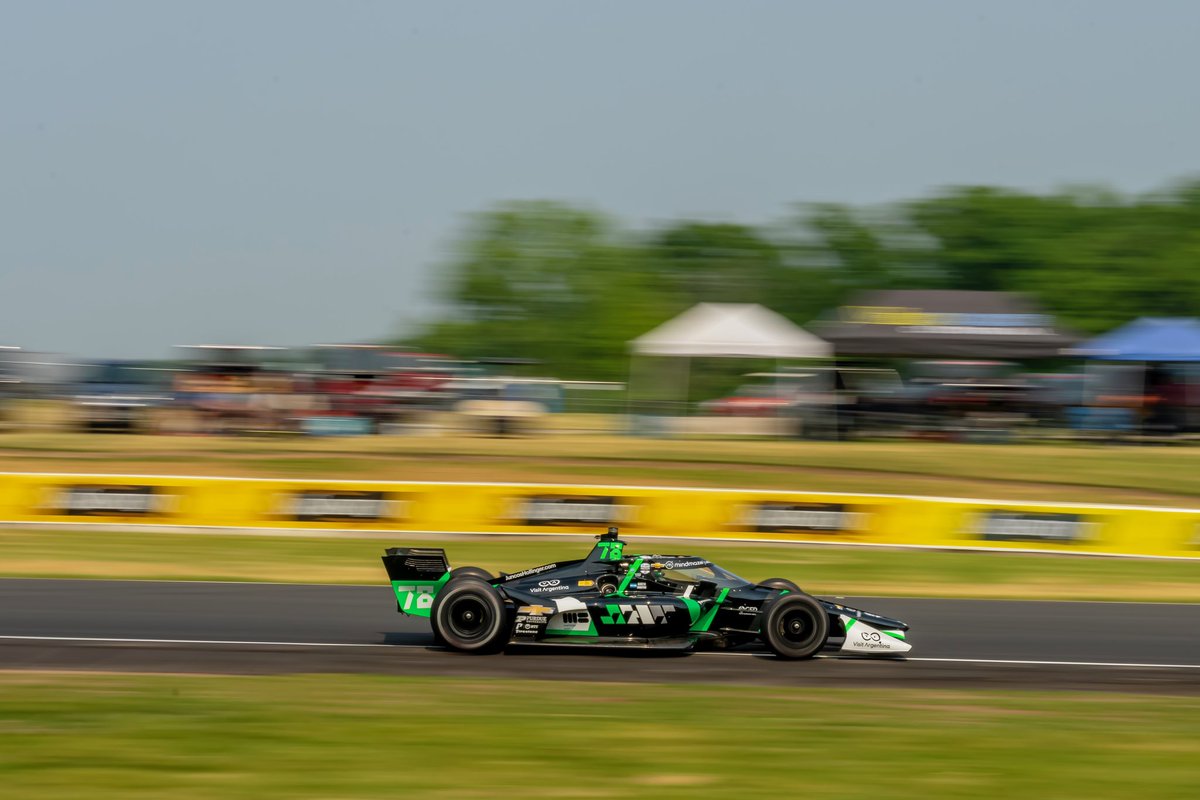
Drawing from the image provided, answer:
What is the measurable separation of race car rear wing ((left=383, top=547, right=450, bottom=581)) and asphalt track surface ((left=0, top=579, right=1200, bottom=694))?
62 centimetres

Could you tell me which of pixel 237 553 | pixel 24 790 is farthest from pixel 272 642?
pixel 237 553

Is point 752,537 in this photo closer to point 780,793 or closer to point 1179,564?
point 1179,564

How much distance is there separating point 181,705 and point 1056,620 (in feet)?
28.1

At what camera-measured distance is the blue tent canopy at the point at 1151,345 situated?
1130 inches

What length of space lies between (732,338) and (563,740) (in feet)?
73.2

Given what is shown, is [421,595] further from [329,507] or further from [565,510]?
[329,507]

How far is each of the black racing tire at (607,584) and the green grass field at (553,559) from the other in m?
4.84

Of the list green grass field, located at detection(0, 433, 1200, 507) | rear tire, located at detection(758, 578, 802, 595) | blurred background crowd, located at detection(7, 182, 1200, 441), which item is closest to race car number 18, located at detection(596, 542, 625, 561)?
rear tire, located at detection(758, 578, 802, 595)

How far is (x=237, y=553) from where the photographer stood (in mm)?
16656

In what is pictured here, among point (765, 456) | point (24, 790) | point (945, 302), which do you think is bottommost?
point (24, 790)

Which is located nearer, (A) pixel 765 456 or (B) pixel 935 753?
(B) pixel 935 753

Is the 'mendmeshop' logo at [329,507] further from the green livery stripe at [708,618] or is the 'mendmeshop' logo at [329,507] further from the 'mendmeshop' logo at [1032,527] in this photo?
the green livery stripe at [708,618]

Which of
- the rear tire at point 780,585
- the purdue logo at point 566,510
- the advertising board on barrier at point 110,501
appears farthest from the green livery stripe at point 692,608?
the advertising board on barrier at point 110,501

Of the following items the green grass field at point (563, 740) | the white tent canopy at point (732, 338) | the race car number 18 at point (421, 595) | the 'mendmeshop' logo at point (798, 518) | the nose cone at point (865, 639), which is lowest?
the green grass field at point (563, 740)
